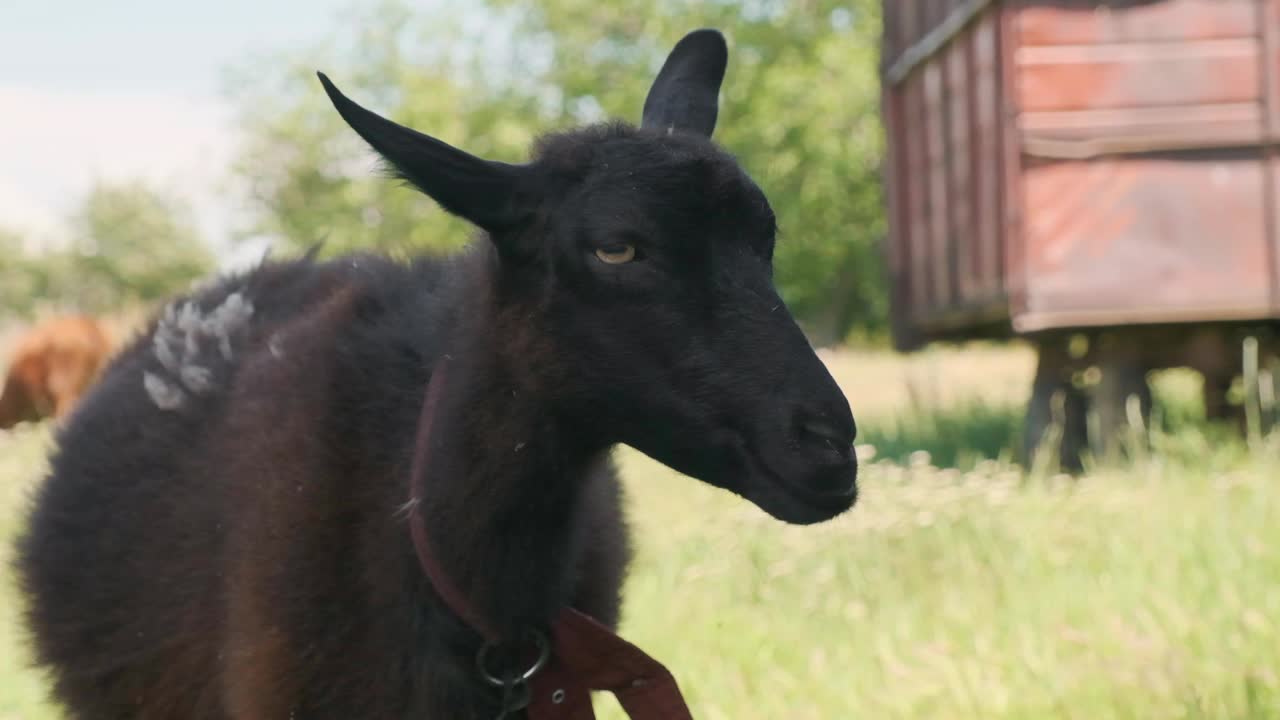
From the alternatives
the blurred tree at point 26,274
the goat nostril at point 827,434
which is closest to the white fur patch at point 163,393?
the goat nostril at point 827,434

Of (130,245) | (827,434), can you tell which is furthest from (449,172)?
(130,245)

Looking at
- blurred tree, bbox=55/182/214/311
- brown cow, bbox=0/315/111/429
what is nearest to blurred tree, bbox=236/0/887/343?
brown cow, bbox=0/315/111/429

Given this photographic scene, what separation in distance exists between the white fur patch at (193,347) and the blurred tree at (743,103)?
2166 centimetres

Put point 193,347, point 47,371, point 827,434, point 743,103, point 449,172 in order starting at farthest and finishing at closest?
point 743,103, point 47,371, point 193,347, point 449,172, point 827,434

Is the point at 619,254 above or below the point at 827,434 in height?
above

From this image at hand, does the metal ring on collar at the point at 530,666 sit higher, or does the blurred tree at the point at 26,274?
the blurred tree at the point at 26,274

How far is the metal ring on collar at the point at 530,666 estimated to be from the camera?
8.48ft

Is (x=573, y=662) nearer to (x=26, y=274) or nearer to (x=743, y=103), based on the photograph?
(x=743, y=103)

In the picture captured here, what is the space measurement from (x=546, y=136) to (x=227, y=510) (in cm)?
104

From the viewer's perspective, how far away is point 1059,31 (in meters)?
8.09

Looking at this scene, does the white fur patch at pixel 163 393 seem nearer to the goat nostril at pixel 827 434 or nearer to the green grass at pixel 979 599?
the green grass at pixel 979 599

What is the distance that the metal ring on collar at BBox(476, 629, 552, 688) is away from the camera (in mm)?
2586

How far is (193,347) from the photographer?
336 cm

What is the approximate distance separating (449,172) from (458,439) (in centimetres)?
52
